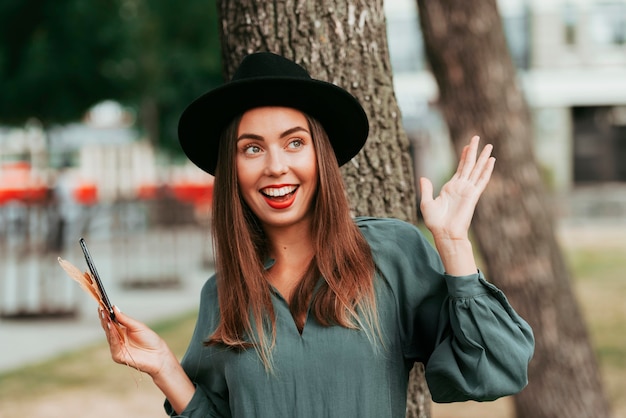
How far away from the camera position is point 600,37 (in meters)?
30.6

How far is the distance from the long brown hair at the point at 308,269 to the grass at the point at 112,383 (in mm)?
3140

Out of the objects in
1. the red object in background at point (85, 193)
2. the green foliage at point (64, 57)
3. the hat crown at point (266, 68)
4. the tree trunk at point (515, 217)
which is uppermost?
the green foliage at point (64, 57)

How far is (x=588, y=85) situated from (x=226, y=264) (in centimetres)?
3070

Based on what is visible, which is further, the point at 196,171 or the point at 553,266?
the point at 196,171

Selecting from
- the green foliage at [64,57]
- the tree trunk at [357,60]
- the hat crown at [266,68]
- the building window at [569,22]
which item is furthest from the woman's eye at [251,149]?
the building window at [569,22]

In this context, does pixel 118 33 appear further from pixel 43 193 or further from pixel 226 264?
pixel 226 264

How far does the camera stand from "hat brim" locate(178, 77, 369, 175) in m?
2.21

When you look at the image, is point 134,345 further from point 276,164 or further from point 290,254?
point 276,164

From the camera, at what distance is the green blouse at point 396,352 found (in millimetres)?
2057

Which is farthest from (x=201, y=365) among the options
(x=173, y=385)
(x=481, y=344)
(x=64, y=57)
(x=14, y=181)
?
(x=14, y=181)

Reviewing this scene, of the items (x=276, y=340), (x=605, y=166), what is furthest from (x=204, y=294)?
(x=605, y=166)

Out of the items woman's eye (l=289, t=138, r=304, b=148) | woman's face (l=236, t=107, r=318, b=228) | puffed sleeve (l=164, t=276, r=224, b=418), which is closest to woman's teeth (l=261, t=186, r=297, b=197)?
woman's face (l=236, t=107, r=318, b=228)

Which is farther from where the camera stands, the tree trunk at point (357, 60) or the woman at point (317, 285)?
the tree trunk at point (357, 60)

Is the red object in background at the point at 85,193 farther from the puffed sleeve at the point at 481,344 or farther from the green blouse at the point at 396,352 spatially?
the puffed sleeve at the point at 481,344
